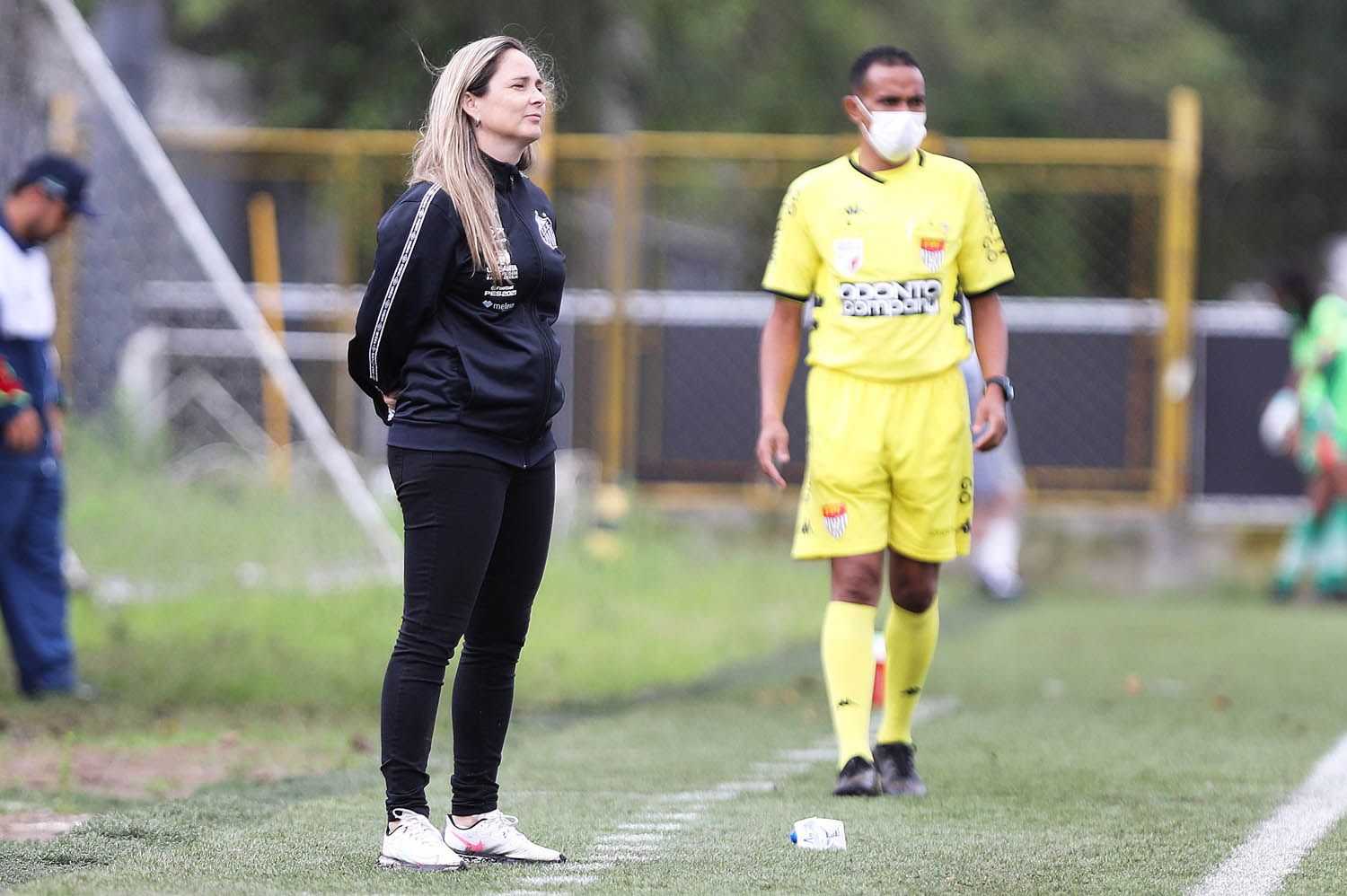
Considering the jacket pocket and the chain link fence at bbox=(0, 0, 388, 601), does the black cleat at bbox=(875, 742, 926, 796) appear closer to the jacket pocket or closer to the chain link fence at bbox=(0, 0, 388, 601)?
the jacket pocket

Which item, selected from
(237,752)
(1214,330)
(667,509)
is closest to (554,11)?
(667,509)

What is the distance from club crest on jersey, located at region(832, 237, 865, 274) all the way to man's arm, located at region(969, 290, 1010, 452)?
1.37 ft

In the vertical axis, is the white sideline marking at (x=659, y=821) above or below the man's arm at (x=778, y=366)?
below

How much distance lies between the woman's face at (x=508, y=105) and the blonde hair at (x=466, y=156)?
2 centimetres

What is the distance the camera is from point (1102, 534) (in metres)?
14.3

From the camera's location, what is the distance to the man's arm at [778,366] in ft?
20.2

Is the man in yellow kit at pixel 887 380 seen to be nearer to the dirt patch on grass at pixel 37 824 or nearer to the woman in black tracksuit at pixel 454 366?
the woman in black tracksuit at pixel 454 366

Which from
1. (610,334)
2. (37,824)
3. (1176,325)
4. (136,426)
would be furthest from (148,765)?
(1176,325)

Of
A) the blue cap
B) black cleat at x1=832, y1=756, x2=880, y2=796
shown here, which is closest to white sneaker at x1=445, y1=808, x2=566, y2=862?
black cleat at x1=832, y1=756, x2=880, y2=796

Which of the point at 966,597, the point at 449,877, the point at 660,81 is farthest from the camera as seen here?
the point at 660,81

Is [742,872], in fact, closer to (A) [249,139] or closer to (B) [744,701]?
(B) [744,701]

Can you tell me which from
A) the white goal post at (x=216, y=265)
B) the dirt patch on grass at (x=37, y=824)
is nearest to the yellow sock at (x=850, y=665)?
the dirt patch on grass at (x=37, y=824)

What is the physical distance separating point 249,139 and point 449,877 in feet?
33.9

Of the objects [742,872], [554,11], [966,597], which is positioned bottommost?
[966,597]
